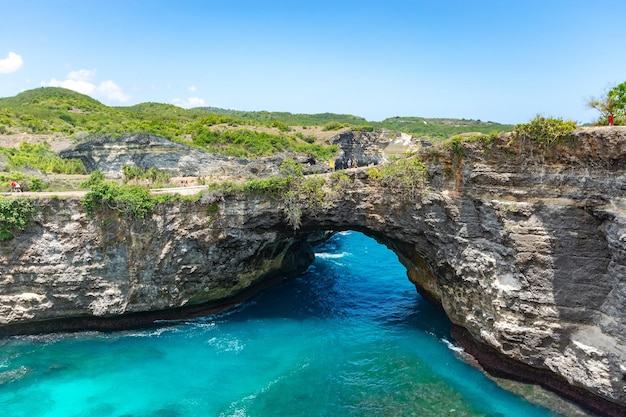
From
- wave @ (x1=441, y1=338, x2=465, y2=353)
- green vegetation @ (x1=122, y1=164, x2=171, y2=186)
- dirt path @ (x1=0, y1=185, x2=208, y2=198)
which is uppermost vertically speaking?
green vegetation @ (x1=122, y1=164, x2=171, y2=186)

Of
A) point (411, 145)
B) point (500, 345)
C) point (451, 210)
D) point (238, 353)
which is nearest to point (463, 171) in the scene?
point (451, 210)

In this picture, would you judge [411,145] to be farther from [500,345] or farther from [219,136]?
[500,345]

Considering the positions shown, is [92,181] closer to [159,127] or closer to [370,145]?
[159,127]

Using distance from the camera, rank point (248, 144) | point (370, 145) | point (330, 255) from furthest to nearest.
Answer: point (370, 145) → point (248, 144) → point (330, 255)

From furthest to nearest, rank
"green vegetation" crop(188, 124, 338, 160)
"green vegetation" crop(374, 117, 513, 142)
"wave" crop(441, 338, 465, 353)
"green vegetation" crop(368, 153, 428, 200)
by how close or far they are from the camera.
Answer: "green vegetation" crop(374, 117, 513, 142)
"green vegetation" crop(188, 124, 338, 160)
"wave" crop(441, 338, 465, 353)
"green vegetation" crop(368, 153, 428, 200)

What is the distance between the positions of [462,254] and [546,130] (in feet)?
23.8

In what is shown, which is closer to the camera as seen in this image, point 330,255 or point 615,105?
point 615,105

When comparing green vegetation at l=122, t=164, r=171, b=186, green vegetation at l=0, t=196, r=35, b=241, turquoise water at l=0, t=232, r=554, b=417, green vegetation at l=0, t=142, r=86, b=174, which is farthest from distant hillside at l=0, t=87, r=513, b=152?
turquoise water at l=0, t=232, r=554, b=417

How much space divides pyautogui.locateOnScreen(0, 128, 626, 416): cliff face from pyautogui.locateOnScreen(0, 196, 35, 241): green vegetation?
64cm

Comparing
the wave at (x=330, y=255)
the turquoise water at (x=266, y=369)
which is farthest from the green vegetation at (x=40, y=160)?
the wave at (x=330, y=255)

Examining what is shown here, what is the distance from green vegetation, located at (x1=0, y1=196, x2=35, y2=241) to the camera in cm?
2245

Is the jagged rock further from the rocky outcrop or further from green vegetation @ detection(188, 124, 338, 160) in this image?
the rocky outcrop

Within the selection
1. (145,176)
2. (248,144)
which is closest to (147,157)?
(145,176)

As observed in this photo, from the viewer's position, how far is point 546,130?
17.8 meters
